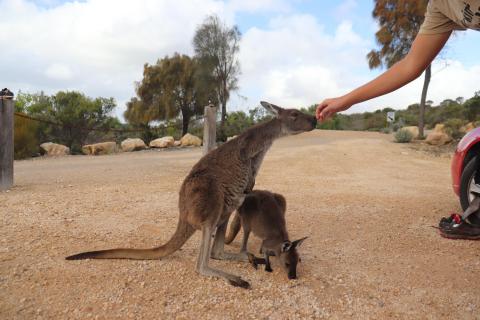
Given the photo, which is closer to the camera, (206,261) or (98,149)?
(206,261)

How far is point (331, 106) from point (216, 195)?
1.13m

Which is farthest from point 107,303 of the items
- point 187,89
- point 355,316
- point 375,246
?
point 187,89

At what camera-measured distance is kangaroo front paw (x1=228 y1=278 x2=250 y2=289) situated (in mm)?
3030

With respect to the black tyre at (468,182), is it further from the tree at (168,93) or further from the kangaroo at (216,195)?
the tree at (168,93)

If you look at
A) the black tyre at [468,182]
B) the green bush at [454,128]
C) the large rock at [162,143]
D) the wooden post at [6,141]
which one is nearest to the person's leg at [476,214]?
the black tyre at [468,182]

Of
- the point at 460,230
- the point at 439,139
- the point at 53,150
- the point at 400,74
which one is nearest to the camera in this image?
the point at 400,74

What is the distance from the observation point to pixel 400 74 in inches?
115

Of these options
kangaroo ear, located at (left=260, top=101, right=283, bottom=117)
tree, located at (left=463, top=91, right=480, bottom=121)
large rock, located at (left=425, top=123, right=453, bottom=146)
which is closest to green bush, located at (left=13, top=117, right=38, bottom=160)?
kangaroo ear, located at (left=260, top=101, right=283, bottom=117)

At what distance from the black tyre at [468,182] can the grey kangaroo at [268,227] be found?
2.09 metres

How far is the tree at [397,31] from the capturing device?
704 inches

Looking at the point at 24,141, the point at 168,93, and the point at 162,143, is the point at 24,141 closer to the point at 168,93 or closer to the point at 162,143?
the point at 162,143

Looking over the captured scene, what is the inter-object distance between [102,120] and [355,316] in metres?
20.2

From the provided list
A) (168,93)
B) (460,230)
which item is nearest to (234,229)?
(460,230)

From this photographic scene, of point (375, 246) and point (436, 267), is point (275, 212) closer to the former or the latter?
point (375, 246)
